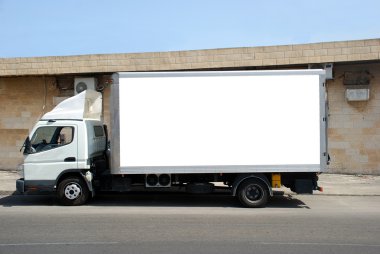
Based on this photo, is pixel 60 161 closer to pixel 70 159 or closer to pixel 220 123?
pixel 70 159

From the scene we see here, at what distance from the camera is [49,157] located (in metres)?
10.6

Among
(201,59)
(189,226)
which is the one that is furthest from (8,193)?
(201,59)

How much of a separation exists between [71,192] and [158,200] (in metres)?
2.29

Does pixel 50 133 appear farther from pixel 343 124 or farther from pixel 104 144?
pixel 343 124

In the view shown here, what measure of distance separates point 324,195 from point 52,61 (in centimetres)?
1089

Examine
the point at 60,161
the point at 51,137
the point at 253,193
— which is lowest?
the point at 253,193

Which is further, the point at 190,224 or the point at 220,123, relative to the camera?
the point at 220,123

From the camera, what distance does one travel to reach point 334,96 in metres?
16.0

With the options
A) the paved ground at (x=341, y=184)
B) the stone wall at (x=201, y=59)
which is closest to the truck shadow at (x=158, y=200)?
the paved ground at (x=341, y=184)

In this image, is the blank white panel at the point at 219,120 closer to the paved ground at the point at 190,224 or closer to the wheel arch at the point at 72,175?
the wheel arch at the point at 72,175

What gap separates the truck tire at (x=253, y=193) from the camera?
10.3 m

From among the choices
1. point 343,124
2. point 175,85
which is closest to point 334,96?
point 343,124

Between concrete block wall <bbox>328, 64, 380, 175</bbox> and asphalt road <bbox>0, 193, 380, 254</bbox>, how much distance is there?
4.30 meters

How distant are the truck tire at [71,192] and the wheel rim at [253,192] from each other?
3.95 metres
